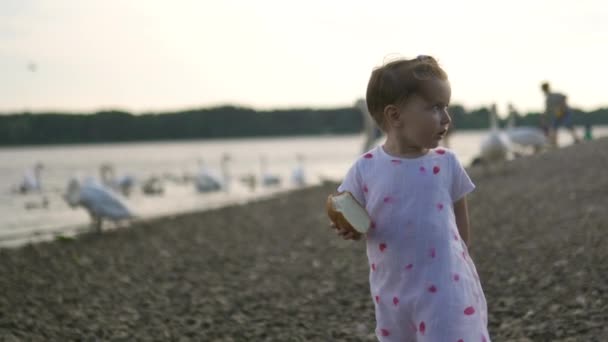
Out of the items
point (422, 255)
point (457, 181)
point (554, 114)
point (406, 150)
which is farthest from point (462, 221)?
point (554, 114)

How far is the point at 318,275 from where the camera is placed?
7.87m

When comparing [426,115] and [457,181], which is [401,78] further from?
[457,181]

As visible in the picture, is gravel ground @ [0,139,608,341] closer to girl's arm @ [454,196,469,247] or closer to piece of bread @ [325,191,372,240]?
girl's arm @ [454,196,469,247]

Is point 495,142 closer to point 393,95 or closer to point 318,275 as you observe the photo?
point 318,275

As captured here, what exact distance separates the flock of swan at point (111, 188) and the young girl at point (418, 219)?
11508 mm

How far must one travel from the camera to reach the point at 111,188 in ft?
80.2

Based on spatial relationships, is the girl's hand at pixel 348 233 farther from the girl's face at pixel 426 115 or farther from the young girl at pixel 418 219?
the girl's face at pixel 426 115

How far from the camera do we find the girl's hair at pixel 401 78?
3.02 meters

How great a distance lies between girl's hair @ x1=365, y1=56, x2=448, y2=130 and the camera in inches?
119

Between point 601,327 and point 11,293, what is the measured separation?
237 inches

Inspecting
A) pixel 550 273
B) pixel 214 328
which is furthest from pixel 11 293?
pixel 550 273

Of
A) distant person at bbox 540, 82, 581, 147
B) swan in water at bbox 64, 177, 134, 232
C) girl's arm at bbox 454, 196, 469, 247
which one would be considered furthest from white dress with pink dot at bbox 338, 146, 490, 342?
distant person at bbox 540, 82, 581, 147

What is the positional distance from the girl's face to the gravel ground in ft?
6.70

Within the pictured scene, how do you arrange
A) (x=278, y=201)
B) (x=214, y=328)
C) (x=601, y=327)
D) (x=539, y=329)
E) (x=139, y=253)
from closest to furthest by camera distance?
(x=601, y=327)
(x=539, y=329)
(x=214, y=328)
(x=139, y=253)
(x=278, y=201)
